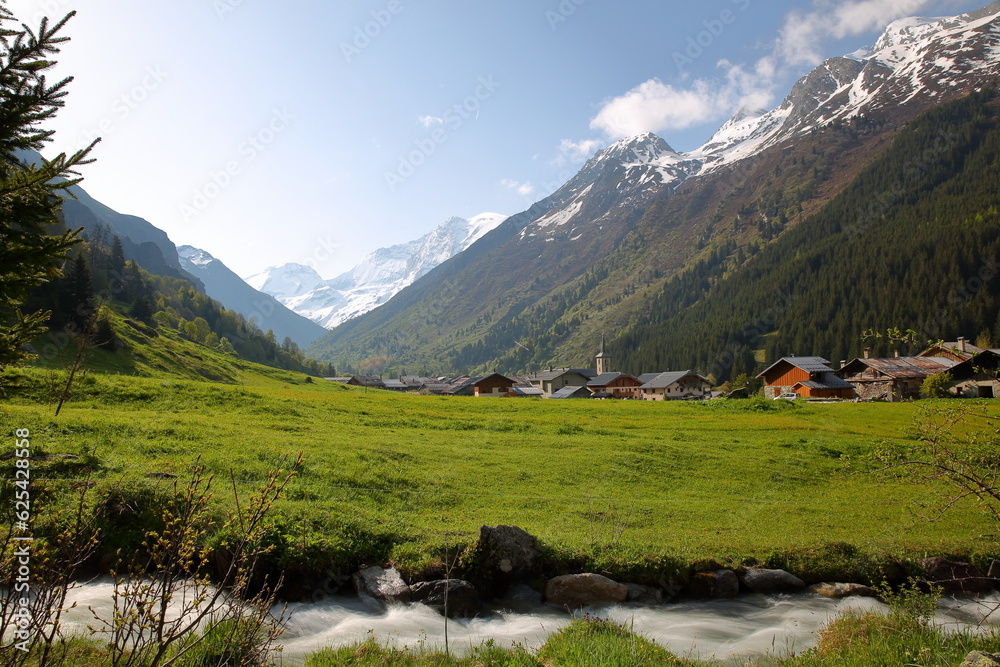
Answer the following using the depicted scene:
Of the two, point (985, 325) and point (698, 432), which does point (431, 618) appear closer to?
point (698, 432)

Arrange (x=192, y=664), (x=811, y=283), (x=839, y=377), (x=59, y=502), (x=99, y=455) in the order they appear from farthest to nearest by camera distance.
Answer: (x=811, y=283) < (x=839, y=377) < (x=99, y=455) < (x=59, y=502) < (x=192, y=664)

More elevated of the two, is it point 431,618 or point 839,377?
point 839,377

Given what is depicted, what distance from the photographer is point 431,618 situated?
36.5ft

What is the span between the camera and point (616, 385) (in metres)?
119

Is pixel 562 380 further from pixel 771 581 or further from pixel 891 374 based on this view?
pixel 771 581

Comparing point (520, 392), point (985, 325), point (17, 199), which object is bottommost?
point (520, 392)

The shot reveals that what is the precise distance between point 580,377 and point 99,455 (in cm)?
12272

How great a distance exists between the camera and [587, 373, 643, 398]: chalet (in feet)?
385

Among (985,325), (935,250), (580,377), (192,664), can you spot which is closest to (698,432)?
(192,664)

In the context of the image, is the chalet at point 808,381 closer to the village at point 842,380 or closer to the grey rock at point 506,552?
the village at point 842,380

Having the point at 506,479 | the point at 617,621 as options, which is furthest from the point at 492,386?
the point at 617,621

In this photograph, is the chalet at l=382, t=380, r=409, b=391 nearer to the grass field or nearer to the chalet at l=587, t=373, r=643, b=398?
the chalet at l=587, t=373, r=643, b=398

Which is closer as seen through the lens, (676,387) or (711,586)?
(711,586)

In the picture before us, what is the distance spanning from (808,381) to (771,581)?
7710 centimetres
